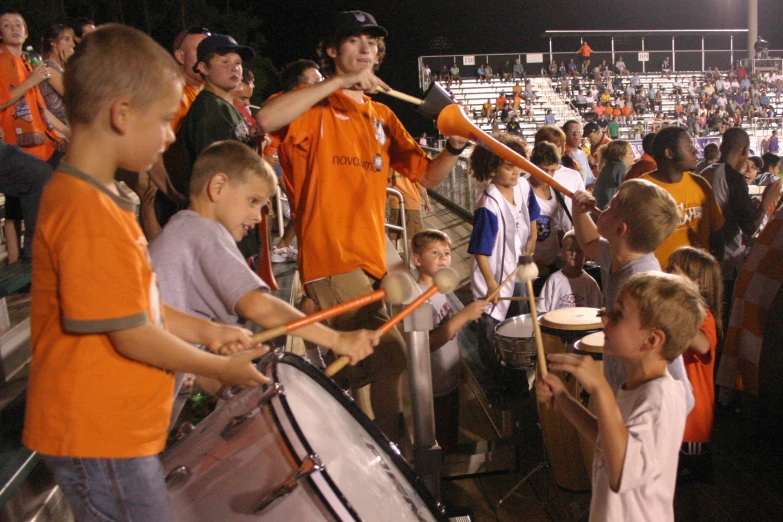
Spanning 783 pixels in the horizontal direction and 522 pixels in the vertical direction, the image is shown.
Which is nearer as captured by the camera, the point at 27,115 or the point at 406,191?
the point at 27,115

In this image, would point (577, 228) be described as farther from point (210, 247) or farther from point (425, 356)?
point (210, 247)

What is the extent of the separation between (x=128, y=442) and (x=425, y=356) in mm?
1653

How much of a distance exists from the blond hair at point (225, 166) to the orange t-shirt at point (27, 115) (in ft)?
8.56

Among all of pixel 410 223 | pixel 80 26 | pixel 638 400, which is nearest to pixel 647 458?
pixel 638 400

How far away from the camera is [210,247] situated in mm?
2139

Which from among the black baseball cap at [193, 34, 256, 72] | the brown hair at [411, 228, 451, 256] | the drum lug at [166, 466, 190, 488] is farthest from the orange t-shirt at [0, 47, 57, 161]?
the drum lug at [166, 466, 190, 488]

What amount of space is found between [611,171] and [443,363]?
328cm

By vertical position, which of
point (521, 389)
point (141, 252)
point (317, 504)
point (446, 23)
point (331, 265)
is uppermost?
point (446, 23)

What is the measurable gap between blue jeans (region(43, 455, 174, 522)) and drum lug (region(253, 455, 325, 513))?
0.81 feet

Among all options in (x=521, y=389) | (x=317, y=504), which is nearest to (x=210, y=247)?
(x=317, y=504)

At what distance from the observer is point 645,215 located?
279cm

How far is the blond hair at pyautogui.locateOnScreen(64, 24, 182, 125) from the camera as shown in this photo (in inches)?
59.3

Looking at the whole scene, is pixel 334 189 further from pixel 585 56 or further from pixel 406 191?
pixel 585 56

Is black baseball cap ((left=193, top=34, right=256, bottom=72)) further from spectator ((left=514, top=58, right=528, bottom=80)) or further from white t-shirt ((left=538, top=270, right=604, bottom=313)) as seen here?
spectator ((left=514, top=58, right=528, bottom=80))
